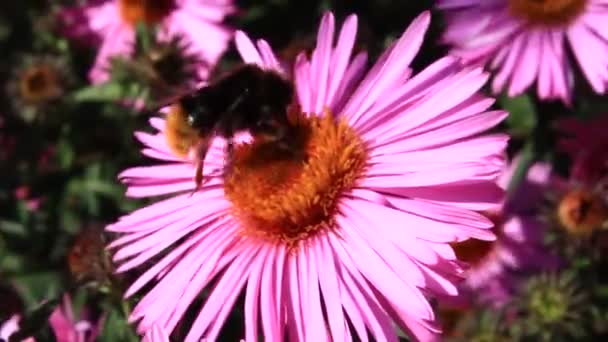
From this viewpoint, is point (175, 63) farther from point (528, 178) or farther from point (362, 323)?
point (362, 323)

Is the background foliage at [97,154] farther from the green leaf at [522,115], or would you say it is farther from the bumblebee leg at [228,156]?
the bumblebee leg at [228,156]

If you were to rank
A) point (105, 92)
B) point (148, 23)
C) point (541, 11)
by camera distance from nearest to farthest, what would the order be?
1. point (541, 11)
2. point (105, 92)
3. point (148, 23)

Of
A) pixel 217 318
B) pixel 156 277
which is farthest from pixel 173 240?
pixel 217 318

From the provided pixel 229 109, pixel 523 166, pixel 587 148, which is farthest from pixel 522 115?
pixel 229 109

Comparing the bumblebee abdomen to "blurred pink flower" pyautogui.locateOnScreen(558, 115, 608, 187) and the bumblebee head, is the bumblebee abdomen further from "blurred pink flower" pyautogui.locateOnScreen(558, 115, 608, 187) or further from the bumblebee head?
"blurred pink flower" pyautogui.locateOnScreen(558, 115, 608, 187)

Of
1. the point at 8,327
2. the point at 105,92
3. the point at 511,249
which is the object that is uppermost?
the point at 105,92

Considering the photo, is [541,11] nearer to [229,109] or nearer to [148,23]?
[229,109]

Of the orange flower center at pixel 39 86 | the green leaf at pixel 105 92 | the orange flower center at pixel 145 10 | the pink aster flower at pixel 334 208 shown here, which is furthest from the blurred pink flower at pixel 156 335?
the orange flower center at pixel 145 10
